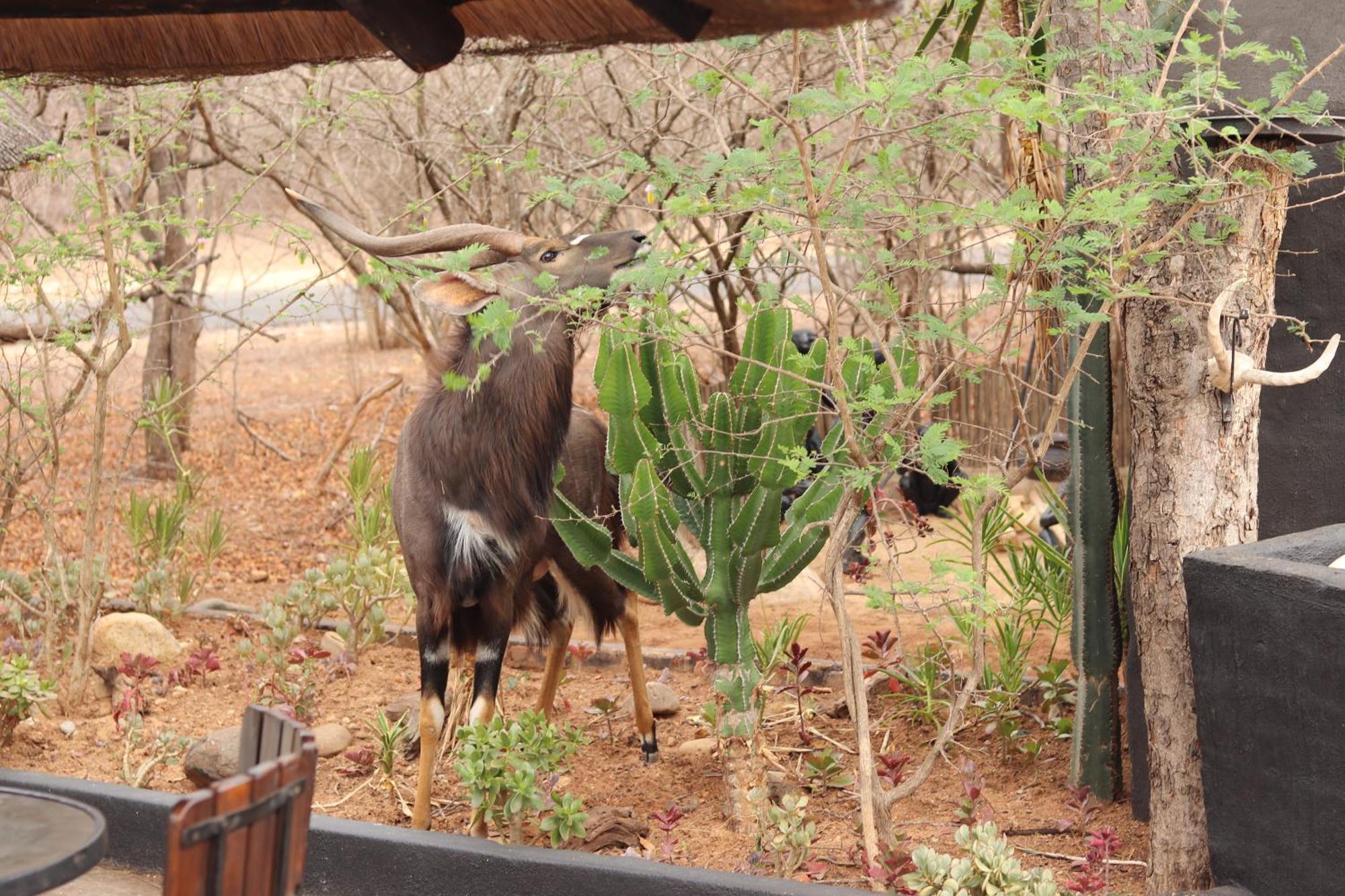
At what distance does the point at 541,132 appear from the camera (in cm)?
889

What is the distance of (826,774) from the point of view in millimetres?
4898

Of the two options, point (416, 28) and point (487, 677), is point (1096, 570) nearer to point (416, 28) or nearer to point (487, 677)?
point (487, 677)

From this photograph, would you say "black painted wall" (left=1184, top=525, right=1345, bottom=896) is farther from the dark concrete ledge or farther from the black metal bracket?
the black metal bracket

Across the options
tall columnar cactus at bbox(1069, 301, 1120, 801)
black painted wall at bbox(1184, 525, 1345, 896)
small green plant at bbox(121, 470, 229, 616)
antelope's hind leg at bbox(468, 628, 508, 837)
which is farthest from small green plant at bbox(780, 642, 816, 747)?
small green plant at bbox(121, 470, 229, 616)

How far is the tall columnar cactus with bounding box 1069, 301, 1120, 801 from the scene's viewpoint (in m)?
4.51

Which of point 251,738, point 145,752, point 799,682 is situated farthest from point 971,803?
point 145,752

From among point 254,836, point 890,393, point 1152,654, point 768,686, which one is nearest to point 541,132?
point 768,686

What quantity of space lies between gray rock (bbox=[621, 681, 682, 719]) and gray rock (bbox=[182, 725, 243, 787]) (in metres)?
1.66

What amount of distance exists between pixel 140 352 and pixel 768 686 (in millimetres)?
11203

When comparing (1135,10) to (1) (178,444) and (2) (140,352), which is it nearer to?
→ (1) (178,444)

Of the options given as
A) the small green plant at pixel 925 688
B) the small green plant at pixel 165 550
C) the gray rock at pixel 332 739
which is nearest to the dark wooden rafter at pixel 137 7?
the gray rock at pixel 332 739

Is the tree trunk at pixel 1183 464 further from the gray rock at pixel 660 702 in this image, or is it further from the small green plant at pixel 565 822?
the gray rock at pixel 660 702

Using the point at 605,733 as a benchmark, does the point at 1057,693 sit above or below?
above

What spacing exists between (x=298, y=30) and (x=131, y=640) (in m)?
3.98
